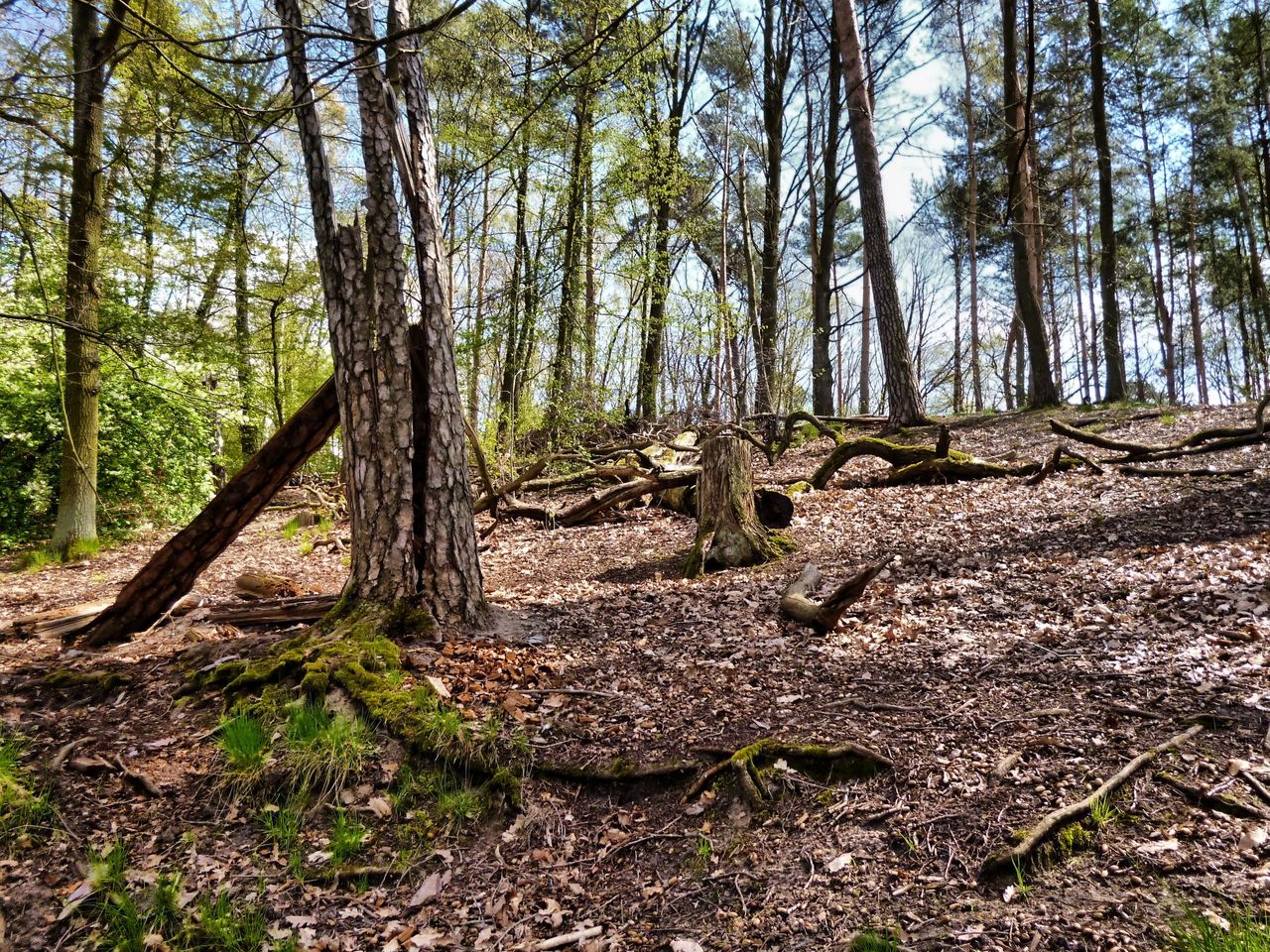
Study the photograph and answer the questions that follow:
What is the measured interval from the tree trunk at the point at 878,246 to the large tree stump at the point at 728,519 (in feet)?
15.5

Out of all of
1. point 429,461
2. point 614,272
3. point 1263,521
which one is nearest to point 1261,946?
point 429,461

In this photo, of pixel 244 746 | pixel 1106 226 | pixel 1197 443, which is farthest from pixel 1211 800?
pixel 1106 226

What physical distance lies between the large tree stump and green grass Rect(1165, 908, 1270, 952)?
3783 mm

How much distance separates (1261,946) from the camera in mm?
1574

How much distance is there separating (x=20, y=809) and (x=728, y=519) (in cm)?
452

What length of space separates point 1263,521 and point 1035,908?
13.8 ft

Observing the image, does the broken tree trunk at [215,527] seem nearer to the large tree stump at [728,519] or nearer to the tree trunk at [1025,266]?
the large tree stump at [728,519]

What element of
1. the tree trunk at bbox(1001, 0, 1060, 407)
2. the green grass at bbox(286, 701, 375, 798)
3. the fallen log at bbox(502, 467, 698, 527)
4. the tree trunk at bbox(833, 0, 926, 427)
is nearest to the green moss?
the green grass at bbox(286, 701, 375, 798)

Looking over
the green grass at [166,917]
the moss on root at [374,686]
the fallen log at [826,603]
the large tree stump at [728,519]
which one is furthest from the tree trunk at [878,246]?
the green grass at [166,917]

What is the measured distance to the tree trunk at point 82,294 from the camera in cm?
741

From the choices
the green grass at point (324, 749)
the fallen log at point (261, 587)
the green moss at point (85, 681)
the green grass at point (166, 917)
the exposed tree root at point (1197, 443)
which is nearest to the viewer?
the green grass at point (166, 917)

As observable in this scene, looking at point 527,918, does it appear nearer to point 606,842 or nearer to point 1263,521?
point 606,842

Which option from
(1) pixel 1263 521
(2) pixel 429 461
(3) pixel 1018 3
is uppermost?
(3) pixel 1018 3

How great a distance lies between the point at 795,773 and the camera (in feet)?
8.84
